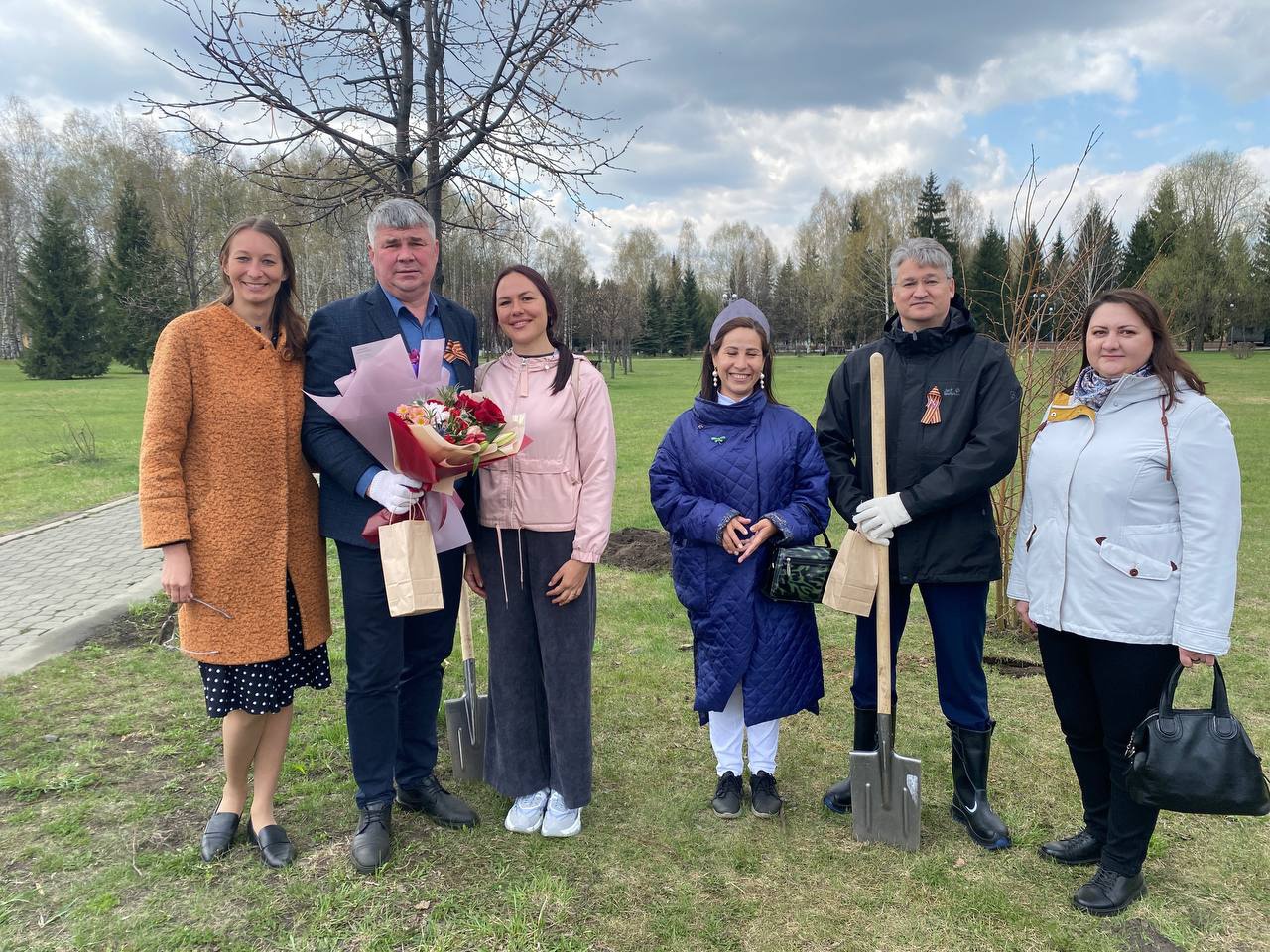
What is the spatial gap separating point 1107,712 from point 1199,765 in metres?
0.33

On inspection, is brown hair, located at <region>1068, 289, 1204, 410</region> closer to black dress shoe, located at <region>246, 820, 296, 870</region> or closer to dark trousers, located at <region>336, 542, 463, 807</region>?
dark trousers, located at <region>336, 542, 463, 807</region>

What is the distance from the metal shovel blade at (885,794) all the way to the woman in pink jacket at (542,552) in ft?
3.70

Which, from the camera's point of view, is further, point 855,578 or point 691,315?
point 691,315

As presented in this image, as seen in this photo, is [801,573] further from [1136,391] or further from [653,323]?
[653,323]

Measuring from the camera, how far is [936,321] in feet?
9.99

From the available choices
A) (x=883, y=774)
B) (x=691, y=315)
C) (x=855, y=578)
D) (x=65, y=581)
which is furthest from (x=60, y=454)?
(x=691, y=315)

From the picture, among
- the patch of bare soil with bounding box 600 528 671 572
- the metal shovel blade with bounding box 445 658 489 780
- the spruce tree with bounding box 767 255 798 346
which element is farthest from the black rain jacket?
the spruce tree with bounding box 767 255 798 346

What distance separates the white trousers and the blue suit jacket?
1.72 meters

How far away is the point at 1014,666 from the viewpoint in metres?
4.93

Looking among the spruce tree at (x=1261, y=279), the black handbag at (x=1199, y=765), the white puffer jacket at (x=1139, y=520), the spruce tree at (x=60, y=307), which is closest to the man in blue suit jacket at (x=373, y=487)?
the white puffer jacket at (x=1139, y=520)

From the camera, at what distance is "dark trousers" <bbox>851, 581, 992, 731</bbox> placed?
9.84 feet

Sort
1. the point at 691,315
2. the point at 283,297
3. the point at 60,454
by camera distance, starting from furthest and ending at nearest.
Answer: the point at 691,315
the point at 60,454
the point at 283,297

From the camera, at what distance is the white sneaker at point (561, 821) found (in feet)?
10.2

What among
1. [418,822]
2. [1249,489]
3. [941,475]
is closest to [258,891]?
[418,822]
